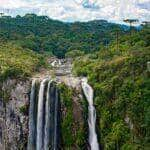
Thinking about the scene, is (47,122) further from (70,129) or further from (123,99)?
(123,99)

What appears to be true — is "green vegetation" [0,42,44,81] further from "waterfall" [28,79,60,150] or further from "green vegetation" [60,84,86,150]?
"green vegetation" [60,84,86,150]

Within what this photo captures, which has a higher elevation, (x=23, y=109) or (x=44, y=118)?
(x=23, y=109)

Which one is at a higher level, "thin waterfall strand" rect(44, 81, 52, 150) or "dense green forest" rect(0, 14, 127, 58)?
"dense green forest" rect(0, 14, 127, 58)

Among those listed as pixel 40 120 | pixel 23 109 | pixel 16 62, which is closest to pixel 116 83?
pixel 40 120

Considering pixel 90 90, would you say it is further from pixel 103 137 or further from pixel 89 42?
pixel 89 42

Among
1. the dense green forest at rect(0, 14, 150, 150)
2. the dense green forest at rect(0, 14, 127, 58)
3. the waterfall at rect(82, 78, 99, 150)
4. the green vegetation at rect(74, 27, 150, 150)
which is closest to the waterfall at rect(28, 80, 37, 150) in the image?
the dense green forest at rect(0, 14, 150, 150)

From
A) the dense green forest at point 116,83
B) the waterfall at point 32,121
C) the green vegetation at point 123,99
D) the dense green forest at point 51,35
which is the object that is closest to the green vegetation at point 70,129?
the dense green forest at point 116,83
